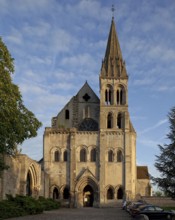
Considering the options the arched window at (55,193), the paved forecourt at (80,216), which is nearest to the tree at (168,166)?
the paved forecourt at (80,216)

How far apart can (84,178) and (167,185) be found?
91.6ft

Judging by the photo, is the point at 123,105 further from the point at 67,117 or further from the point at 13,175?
the point at 13,175

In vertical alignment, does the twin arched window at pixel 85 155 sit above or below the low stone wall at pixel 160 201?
above

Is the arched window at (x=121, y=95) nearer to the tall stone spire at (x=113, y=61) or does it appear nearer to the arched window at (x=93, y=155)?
the tall stone spire at (x=113, y=61)

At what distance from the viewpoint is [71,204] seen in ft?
193

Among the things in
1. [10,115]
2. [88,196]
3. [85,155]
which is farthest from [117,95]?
[10,115]

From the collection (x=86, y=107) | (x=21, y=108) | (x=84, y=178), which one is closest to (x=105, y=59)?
(x=86, y=107)

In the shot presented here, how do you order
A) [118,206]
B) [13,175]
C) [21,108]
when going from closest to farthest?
[21,108] < [13,175] < [118,206]

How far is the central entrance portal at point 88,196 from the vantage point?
2443 inches

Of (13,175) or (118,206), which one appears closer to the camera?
(13,175)

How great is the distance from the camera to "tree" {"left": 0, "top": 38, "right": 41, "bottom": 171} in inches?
938

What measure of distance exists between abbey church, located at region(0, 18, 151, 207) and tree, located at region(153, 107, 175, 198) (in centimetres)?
2550

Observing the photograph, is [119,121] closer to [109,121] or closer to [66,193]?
[109,121]

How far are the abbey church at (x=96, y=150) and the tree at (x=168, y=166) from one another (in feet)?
83.7
